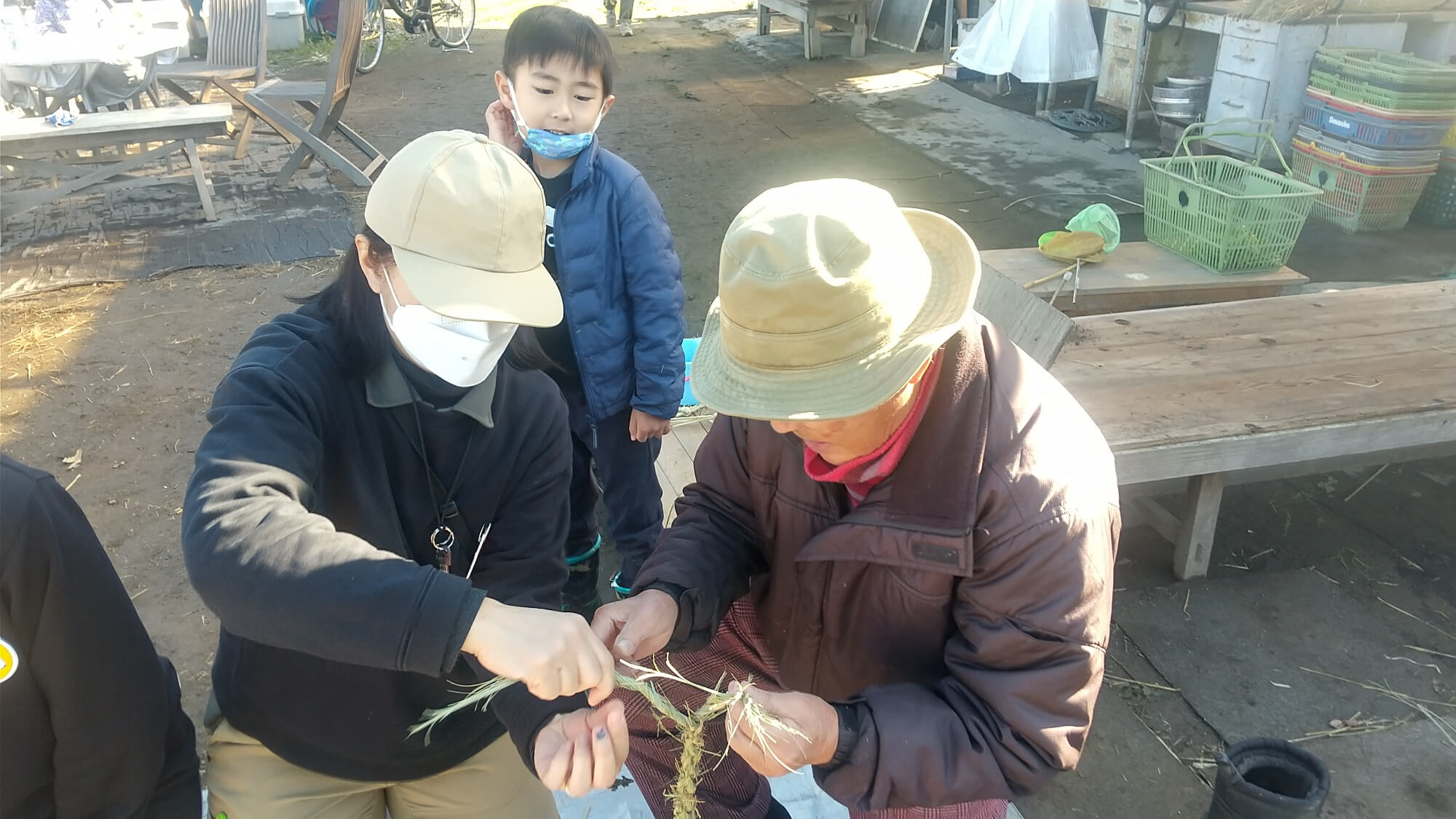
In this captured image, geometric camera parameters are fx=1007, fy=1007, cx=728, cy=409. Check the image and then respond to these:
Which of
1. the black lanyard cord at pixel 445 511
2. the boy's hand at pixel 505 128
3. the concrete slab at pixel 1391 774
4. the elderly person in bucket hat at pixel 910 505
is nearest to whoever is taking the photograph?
the elderly person in bucket hat at pixel 910 505

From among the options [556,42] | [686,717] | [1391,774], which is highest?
[556,42]

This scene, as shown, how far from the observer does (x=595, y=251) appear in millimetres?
2887

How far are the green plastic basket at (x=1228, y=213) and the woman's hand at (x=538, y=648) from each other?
3628 mm

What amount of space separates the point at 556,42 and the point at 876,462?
170 cm

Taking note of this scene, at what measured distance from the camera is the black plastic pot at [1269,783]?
227cm

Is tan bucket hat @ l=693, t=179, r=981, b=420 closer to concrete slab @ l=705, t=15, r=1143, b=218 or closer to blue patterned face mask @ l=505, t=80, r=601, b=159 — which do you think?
blue patterned face mask @ l=505, t=80, r=601, b=159

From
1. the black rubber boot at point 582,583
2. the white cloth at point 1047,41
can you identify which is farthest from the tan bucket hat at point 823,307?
the white cloth at point 1047,41

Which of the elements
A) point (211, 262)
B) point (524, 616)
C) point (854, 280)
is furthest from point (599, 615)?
point (211, 262)

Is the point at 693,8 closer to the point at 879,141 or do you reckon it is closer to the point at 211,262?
the point at 879,141

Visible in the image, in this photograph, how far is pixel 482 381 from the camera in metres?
1.92

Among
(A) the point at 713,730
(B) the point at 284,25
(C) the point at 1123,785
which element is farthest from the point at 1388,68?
(B) the point at 284,25

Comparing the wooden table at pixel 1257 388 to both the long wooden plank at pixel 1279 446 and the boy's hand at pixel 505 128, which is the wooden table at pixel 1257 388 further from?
the boy's hand at pixel 505 128

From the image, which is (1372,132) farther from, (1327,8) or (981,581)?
(981,581)

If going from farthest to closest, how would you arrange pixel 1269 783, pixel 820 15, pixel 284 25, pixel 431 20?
pixel 431 20
pixel 284 25
pixel 820 15
pixel 1269 783
